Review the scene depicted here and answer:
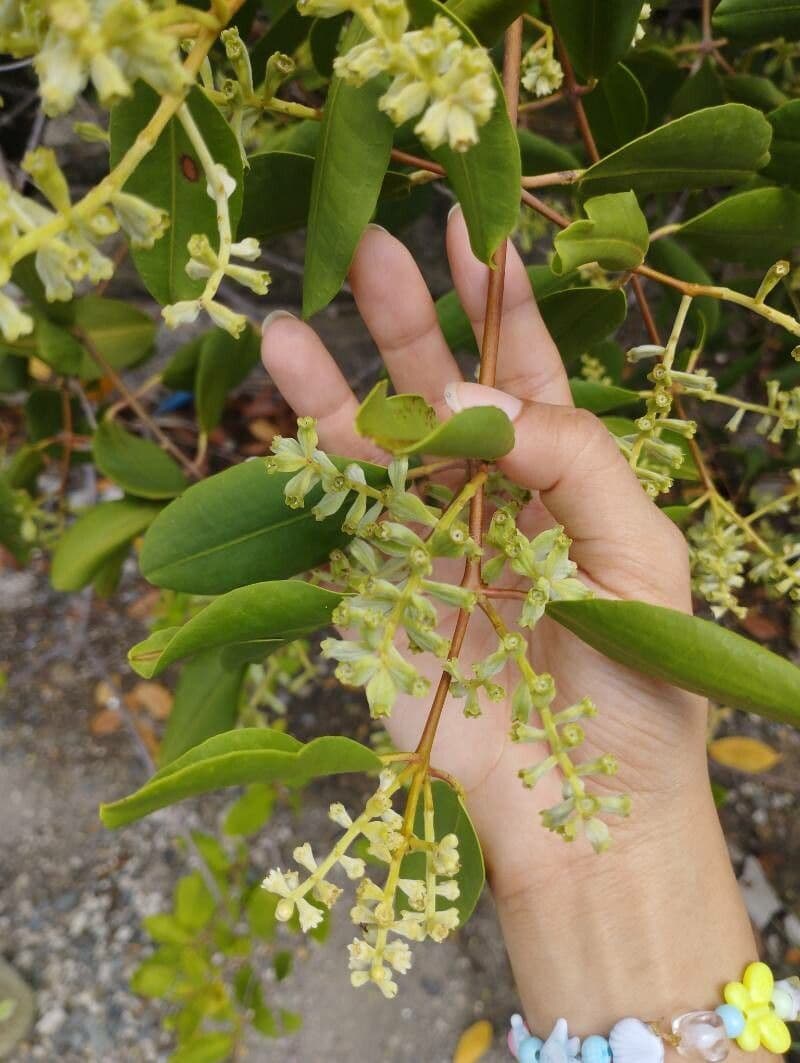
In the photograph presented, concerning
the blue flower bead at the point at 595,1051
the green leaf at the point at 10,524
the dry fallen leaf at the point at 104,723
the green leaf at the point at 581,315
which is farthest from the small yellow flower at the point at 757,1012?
the dry fallen leaf at the point at 104,723

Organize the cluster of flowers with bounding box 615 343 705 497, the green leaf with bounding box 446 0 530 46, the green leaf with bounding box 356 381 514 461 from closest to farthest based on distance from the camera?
the green leaf with bounding box 356 381 514 461
the green leaf with bounding box 446 0 530 46
the cluster of flowers with bounding box 615 343 705 497

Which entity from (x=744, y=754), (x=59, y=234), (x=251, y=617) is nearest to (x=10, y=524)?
(x=251, y=617)

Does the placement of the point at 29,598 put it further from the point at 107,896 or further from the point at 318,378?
the point at 318,378

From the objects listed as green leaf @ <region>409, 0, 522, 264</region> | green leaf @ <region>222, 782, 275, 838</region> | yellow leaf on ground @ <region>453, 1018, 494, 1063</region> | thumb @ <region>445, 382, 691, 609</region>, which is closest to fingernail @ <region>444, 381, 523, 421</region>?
thumb @ <region>445, 382, 691, 609</region>

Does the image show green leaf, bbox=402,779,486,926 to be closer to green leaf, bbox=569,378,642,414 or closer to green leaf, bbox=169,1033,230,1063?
green leaf, bbox=569,378,642,414

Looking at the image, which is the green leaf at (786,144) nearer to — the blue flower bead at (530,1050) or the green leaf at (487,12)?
the green leaf at (487,12)

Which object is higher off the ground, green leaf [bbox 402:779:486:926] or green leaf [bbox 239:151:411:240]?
green leaf [bbox 239:151:411:240]

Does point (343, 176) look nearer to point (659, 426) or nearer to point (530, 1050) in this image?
point (659, 426)

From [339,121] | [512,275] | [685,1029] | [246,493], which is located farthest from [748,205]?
[685,1029]

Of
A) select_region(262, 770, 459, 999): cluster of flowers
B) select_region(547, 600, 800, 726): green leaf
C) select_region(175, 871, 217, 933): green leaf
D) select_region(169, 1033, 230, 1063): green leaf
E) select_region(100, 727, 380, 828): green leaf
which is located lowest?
select_region(169, 1033, 230, 1063): green leaf
